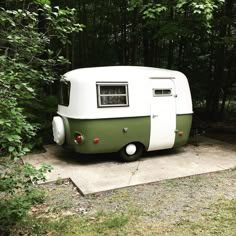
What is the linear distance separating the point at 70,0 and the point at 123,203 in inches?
312

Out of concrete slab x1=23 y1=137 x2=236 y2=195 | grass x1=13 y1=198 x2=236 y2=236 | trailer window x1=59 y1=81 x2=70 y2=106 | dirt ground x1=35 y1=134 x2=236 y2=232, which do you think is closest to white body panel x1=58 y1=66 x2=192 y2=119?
trailer window x1=59 y1=81 x2=70 y2=106

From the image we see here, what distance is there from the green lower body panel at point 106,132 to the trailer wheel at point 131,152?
0.34 ft

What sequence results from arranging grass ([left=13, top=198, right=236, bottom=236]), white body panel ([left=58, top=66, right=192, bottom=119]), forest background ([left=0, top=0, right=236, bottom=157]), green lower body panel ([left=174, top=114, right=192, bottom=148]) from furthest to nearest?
green lower body panel ([left=174, top=114, right=192, bottom=148]) → white body panel ([left=58, top=66, right=192, bottom=119]) → grass ([left=13, top=198, right=236, bottom=236]) → forest background ([left=0, top=0, right=236, bottom=157])

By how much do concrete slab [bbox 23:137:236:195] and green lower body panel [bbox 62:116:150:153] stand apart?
356 mm

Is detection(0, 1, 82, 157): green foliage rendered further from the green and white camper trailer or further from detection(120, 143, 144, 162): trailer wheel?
detection(120, 143, 144, 162): trailer wheel

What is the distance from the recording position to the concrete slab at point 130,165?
4.80 m

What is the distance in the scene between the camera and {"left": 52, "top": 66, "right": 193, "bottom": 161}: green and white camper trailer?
5.37 meters

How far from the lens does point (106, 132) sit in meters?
5.43

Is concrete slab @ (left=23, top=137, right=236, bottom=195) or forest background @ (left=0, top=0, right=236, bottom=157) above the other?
forest background @ (left=0, top=0, right=236, bottom=157)

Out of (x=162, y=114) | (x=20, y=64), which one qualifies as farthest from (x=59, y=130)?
(x=20, y=64)

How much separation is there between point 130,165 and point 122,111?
102cm

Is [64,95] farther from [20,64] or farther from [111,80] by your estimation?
[20,64]

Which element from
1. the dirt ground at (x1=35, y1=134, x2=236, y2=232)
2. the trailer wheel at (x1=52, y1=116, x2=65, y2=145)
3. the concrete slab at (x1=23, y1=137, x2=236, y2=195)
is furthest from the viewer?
the trailer wheel at (x1=52, y1=116, x2=65, y2=145)

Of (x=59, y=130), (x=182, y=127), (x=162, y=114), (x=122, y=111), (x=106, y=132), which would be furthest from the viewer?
(x=182, y=127)
